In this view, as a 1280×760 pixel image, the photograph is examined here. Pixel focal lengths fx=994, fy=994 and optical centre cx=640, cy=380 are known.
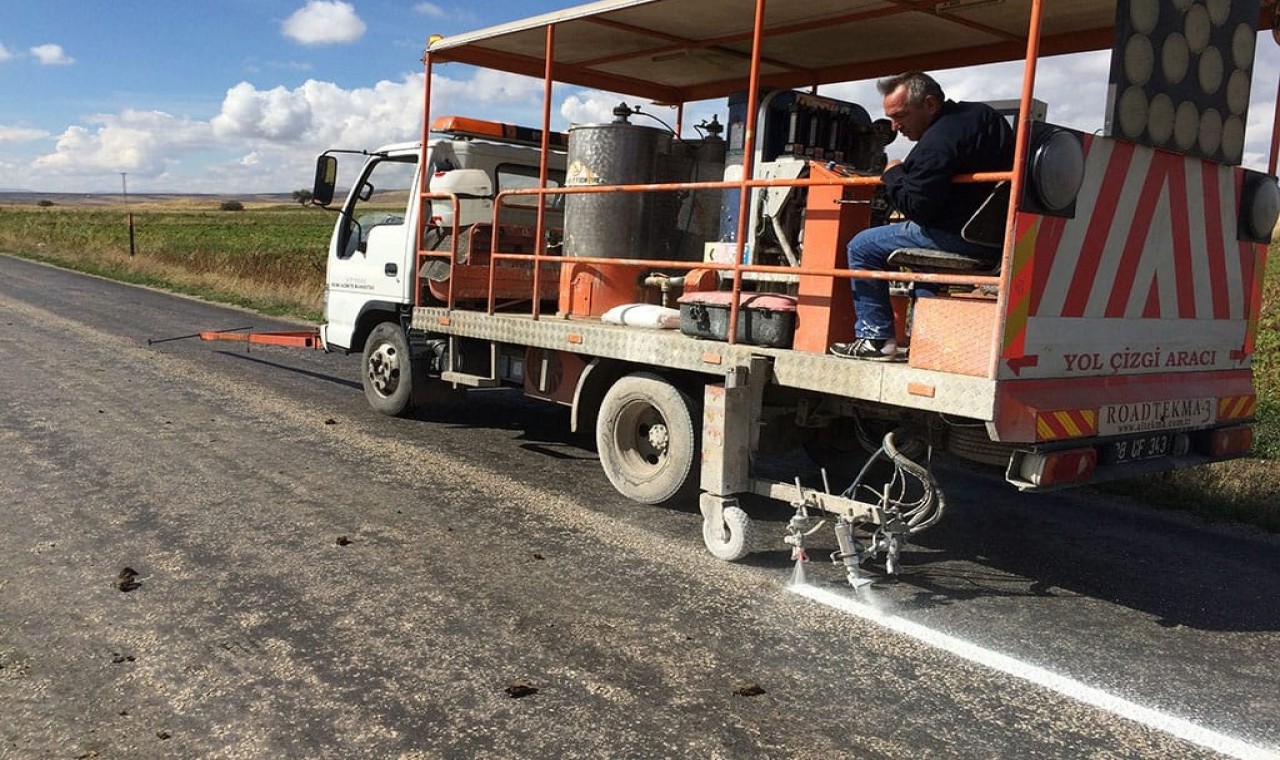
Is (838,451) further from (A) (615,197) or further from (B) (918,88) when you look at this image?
(B) (918,88)

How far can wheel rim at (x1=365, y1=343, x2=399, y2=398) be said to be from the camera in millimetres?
8414

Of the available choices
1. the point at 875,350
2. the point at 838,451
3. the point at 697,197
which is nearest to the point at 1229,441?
the point at 875,350

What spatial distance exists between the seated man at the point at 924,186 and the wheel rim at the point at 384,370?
15.4ft

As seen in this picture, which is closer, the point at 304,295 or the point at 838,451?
the point at 838,451

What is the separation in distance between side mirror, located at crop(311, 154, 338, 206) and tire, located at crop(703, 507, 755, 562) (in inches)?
200

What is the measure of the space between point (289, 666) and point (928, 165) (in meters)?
3.25

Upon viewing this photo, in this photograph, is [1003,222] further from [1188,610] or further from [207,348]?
[207,348]

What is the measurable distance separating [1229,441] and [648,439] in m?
3.13

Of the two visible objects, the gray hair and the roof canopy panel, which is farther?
the roof canopy panel

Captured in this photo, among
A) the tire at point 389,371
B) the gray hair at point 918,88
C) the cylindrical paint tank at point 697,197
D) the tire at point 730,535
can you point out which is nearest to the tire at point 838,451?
the tire at point 730,535

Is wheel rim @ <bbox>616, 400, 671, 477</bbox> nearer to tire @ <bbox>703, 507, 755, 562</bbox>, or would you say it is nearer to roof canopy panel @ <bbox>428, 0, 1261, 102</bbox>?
tire @ <bbox>703, 507, 755, 562</bbox>

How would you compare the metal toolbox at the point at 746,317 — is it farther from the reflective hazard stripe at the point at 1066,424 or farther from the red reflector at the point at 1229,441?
the red reflector at the point at 1229,441

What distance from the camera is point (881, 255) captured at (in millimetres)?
4590

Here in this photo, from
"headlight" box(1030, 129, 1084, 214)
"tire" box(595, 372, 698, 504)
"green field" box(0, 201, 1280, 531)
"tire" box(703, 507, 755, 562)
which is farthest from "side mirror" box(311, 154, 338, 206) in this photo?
"green field" box(0, 201, 1280, 531)
